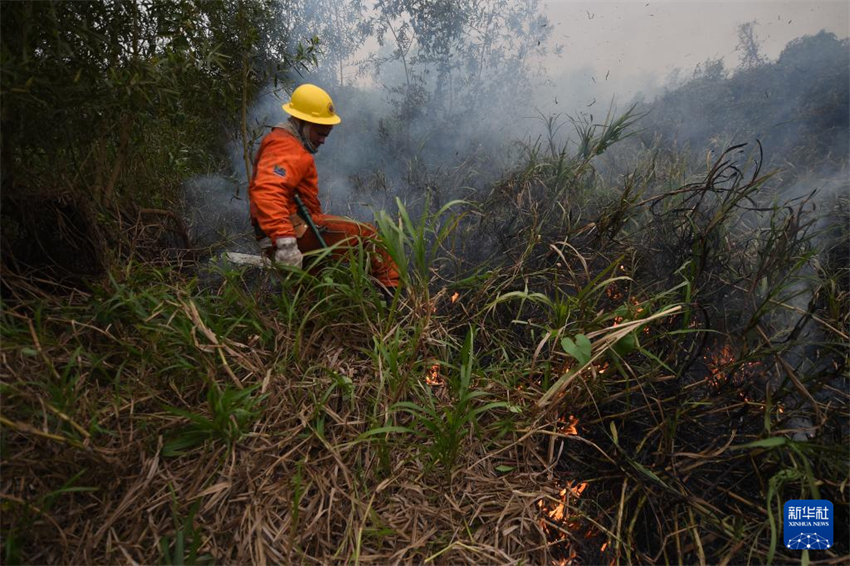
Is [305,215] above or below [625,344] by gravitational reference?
above

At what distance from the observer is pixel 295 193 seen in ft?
10.1

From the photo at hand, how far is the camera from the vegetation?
1771 millimetres

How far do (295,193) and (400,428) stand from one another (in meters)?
1.86

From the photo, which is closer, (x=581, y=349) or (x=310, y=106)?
(x=581, y=349)

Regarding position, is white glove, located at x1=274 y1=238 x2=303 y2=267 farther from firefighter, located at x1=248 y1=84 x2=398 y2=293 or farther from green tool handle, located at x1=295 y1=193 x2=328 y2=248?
green tool handle, located at x1=295 y1=193 x2=328 y2=248

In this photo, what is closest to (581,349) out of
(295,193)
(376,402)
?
(376,402)

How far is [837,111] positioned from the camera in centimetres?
493

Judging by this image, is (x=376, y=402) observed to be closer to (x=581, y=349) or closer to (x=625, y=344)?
(x=581, y=349)

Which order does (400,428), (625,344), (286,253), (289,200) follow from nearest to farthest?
(400,428) < (625,344) < (286,253) < (289,200)

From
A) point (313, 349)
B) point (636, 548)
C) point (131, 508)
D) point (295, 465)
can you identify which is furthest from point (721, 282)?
point (131, 508)

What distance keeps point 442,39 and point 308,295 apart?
5143 millimetres

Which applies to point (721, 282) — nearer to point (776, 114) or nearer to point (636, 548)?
point (636, 548)

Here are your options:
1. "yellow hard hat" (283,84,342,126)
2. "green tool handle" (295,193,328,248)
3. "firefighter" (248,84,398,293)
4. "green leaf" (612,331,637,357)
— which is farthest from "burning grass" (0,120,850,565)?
"yellow hard hat" (283,84,342,126)

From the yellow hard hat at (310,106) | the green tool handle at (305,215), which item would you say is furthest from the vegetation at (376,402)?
the yellow hard hat at (310,106)
